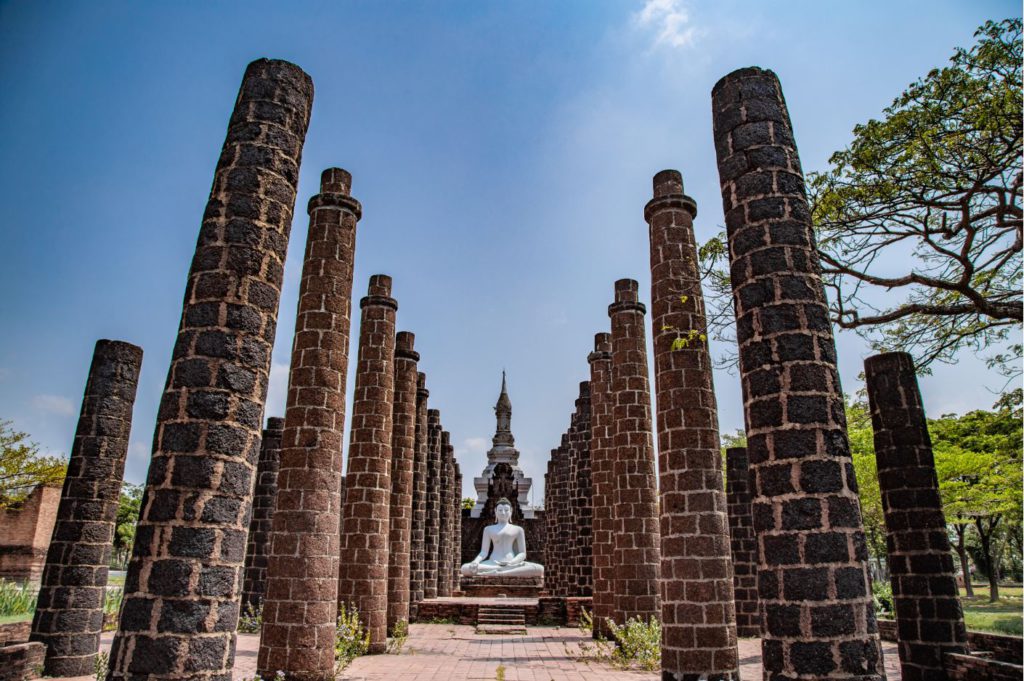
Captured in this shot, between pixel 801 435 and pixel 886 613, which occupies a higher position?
pixel 801 435

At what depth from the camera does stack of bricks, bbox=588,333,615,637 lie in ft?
46.3

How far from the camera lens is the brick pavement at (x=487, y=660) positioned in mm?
10055

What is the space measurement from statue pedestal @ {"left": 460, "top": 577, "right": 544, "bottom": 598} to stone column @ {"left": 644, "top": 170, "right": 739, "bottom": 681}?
1562cm

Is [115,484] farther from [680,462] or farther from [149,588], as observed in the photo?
[680,462]

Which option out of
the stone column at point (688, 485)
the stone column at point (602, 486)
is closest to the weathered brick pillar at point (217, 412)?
the stone column at point (688, 485)

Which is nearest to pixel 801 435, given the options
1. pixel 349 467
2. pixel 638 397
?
pixel 638 397

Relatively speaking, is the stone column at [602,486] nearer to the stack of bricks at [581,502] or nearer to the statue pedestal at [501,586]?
the stack of bricks at [581,502]

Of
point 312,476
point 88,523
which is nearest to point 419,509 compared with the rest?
point 88,523

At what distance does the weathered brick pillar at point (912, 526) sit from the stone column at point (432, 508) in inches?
574

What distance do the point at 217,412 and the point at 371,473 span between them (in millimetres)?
7704

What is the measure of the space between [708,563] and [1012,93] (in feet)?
20.9

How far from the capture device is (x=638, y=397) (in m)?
13.7

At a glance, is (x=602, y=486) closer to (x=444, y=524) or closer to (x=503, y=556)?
(x=503, y=556)

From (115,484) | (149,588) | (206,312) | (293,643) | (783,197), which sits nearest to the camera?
(149,588)
